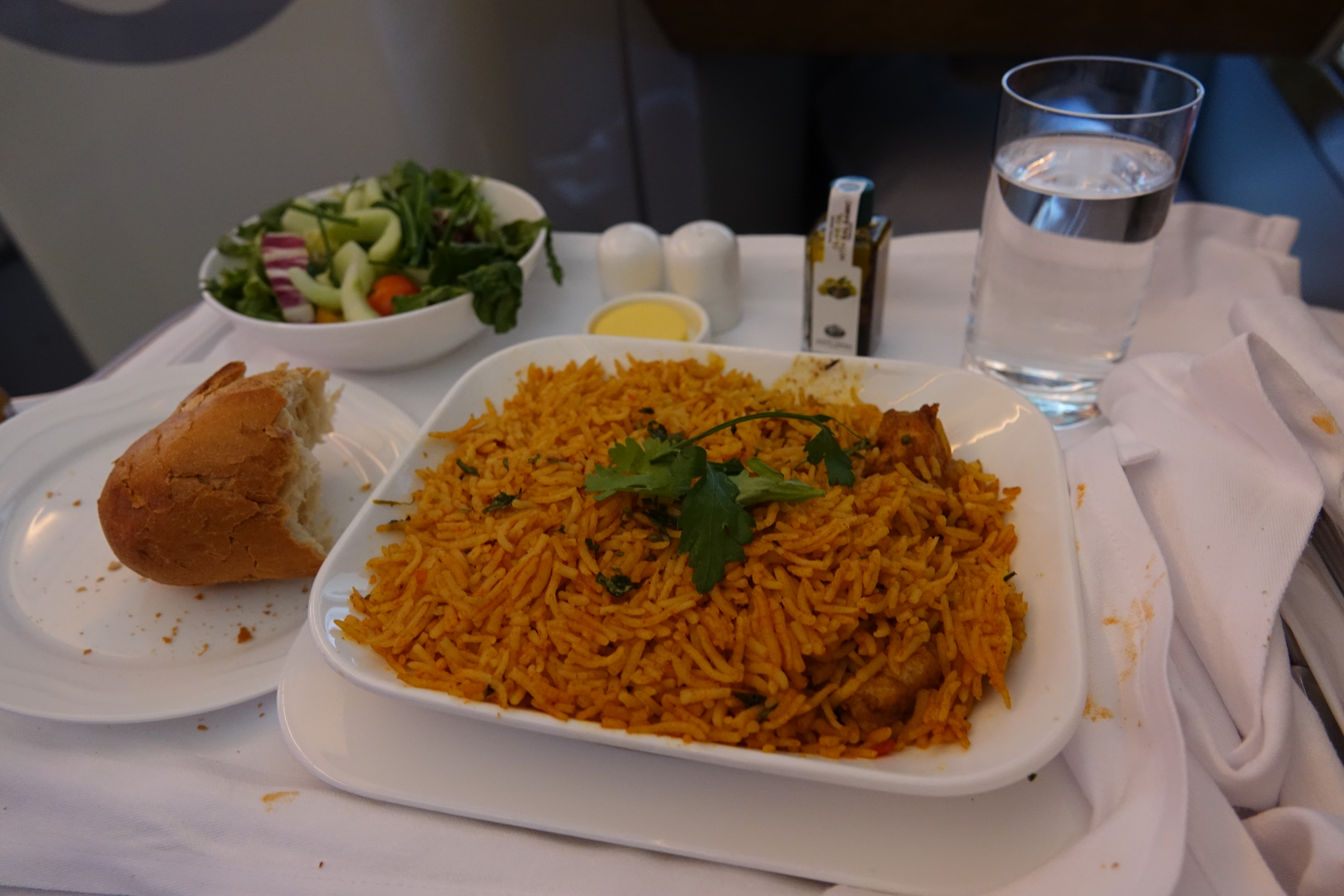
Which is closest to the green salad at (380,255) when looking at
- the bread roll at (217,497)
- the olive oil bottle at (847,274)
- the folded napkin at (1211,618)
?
the bread roll at (217,497)

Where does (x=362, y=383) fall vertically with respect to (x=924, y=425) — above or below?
below

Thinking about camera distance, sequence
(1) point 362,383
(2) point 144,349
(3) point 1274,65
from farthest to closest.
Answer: (3) point 1274,65, (2) point 144,349, (1) point 362,383

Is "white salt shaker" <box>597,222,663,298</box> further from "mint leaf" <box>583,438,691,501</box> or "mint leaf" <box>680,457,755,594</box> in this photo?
"mint leaf" <box>680,457,755,594</box>

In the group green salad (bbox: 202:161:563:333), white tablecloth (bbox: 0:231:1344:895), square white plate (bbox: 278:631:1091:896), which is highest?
green salad (bbox: 202:161:563:333)

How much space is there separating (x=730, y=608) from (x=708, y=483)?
187mm

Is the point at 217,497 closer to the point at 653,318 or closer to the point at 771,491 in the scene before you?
the point at 771,491

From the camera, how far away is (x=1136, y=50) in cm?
279

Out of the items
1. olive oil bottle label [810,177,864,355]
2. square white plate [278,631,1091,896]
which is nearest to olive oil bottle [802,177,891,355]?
olive oil bottle label [810,177,864,355]

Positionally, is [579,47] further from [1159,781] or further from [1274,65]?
[1159,781]

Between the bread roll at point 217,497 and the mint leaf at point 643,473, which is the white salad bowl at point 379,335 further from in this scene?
the mint leaf at point 643,473

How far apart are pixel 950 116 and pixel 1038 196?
2459 millimetres

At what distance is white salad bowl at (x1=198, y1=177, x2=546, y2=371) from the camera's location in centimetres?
184

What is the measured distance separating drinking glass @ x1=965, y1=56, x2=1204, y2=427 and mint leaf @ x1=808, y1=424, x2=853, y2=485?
2.15 ft

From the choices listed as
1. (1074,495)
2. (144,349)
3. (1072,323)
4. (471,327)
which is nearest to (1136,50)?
(1072,323)
